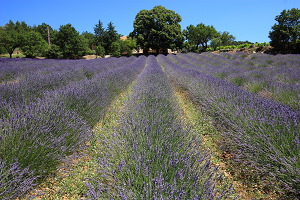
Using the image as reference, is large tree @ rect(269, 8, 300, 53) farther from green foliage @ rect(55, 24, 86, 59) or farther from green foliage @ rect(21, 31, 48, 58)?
green foliage @ rect(21, 31, 48, 58)

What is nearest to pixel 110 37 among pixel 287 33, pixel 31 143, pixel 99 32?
pixel 99 32

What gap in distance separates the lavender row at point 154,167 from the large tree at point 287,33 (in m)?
28.7

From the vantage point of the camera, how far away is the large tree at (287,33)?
23844 mm

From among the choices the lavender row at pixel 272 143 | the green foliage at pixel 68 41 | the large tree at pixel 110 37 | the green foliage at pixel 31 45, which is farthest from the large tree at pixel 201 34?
the lavender row at pixel 272 143

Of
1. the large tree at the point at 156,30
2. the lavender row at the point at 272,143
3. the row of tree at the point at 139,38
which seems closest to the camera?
the lavender row at the point at 272,143

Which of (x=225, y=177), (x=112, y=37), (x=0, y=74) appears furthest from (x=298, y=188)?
(x=112, y=37)

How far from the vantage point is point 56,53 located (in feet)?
77.9

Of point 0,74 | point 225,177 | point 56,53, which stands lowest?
point 225,177

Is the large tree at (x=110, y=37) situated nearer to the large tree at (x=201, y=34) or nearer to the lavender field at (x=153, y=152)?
the large tree at (x=201, y=34)

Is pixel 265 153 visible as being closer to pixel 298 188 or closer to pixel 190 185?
pixel 298 188

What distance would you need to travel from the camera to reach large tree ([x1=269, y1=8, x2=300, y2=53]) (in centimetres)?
2384

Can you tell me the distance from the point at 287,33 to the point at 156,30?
60.1 feet

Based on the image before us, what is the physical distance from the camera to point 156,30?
2964 cm

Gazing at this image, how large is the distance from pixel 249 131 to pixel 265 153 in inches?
16.6
